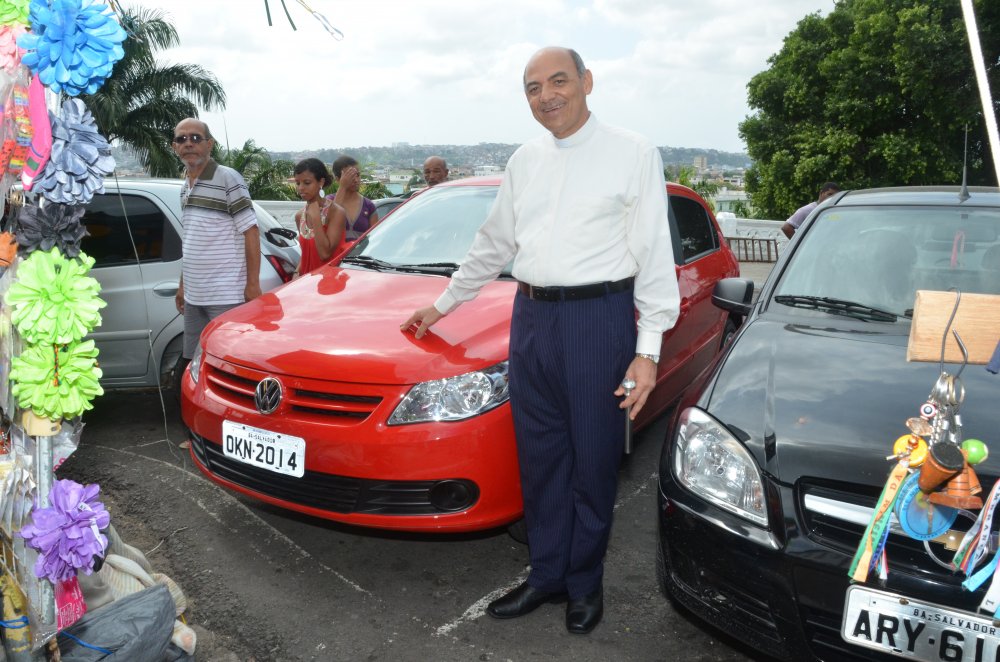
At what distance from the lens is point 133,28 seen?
6.38ft

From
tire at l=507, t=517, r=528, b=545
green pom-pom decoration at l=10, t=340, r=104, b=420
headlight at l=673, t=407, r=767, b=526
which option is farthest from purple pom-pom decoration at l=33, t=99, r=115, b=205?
tire at l=507, t=517, r=528, b=545

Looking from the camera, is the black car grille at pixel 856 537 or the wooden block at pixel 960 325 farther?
the black car grille at pixel 856 537

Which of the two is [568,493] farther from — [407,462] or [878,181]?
[878,181]

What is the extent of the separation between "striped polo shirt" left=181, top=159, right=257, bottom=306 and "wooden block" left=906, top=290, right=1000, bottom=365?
3.32 m

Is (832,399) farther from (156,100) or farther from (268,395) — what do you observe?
(156,100)

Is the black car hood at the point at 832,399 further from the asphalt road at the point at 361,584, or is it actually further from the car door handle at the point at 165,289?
the car door handle at the point at 165,289

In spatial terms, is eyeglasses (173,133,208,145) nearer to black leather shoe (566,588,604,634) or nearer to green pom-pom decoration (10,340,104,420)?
green pom-pom decoration (10,340,104,420)

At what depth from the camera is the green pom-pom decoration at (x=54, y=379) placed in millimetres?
1755

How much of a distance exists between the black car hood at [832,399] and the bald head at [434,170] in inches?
177

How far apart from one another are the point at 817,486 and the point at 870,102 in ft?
70.4

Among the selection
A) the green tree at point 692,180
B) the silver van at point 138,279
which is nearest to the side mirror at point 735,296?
the silver van at point 138,279

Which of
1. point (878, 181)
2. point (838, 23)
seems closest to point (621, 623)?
point (878, 181)

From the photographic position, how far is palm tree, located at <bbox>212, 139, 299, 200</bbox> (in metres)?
26.6

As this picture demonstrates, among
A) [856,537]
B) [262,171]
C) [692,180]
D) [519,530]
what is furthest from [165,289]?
[262,171]
